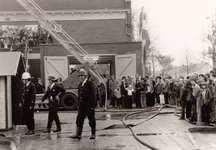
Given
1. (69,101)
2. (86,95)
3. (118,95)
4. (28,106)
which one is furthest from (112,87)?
(86,95)

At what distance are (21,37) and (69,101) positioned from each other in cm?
935

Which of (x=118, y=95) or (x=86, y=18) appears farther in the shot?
(x=86, y=18)

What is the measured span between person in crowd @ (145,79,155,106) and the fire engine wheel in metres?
3.97

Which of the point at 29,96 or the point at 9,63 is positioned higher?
the point at 9,63

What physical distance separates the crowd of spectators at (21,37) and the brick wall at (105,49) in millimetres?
1865

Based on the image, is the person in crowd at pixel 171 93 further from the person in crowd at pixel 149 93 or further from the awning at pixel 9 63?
the awning at pixel 9 63

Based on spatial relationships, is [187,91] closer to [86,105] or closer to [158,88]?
[86,105]

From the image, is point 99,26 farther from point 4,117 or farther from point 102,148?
point 102,148

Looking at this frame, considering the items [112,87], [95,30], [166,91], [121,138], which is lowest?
[121,138]

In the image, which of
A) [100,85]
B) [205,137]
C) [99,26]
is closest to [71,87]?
[100,85]

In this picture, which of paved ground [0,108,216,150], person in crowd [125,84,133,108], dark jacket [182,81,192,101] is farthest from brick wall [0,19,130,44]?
paved ground [0,108,216,150]

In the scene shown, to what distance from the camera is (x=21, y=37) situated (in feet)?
85.3

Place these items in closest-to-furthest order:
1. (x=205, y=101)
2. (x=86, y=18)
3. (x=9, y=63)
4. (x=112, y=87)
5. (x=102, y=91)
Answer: (x=9, y=63) → (x=205, y=101) → (x=102, y=91) → (x=112, y=87) → (x=86, y=18)

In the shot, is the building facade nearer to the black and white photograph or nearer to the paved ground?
the black and white photograph
